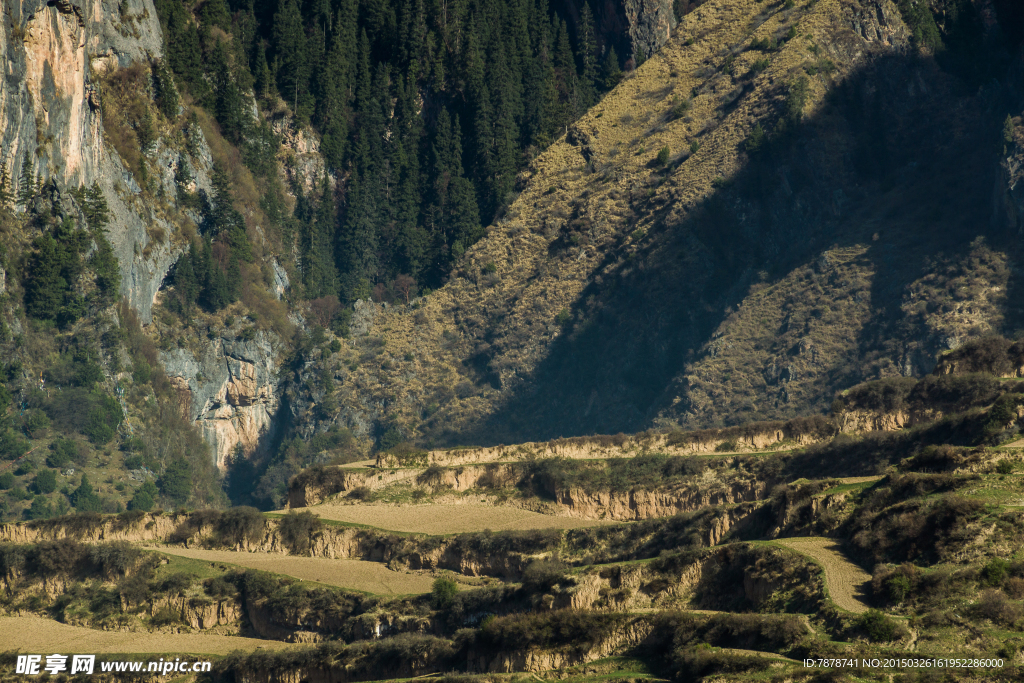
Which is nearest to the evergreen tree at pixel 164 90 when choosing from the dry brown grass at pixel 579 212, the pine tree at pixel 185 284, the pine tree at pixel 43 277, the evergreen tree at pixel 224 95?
the evergreen tree at pixel 224 95

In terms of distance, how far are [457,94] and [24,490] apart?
63813 millimetres

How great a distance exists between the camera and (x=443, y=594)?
54781mm

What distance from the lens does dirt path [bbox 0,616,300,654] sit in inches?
2194

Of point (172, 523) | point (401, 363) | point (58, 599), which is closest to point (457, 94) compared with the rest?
point (401, 363)

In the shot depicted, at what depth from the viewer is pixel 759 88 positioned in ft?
449

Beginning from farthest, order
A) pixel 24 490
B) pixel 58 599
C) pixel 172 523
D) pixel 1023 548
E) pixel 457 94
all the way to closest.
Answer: pixel 457 94 → pixel 24 490 → pixel 172 523 → pixel 58 599 → pixel 1023 548

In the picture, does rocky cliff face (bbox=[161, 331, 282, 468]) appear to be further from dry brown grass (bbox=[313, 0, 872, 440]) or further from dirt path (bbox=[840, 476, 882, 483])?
dirt path (bbox=[840, 476, 882, 483])

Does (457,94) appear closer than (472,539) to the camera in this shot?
No

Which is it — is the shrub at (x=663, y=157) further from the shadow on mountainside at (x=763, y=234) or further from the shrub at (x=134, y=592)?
the shrub at (x=134, y=592)

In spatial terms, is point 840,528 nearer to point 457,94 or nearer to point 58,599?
point 58,599

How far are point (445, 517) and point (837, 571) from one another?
105 ft

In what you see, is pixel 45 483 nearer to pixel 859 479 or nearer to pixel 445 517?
pixel 445 517

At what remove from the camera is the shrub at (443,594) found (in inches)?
2125

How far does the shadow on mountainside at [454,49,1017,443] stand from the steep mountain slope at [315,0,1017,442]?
20 cm
